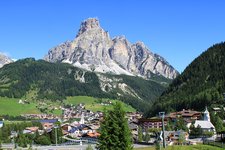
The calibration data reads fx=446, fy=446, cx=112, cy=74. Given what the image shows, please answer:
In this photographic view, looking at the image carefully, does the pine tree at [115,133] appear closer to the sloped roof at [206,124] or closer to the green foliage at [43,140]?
the green foliage at [43,140]

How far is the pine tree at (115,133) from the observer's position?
5141 centimetres

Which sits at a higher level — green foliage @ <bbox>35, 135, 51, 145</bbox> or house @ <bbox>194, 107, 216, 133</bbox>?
house @ <bbox>194, 107, 216, 133</bbox>

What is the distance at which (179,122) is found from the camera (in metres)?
159

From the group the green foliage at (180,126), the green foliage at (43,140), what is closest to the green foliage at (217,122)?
the green foliage at (180,126)

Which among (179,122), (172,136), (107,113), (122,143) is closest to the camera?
(122,143)

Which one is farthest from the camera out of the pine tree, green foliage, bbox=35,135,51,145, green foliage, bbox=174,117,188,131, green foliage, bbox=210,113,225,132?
green foliage, bbox=210,113,225,132

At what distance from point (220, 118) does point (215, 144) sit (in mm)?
69933

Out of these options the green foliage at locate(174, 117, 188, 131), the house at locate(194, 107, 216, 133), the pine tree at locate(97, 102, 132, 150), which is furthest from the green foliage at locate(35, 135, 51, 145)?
the pine tree at locate(97, 102, 132, 150)

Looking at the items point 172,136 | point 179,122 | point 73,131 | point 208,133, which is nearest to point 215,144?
point 172,136

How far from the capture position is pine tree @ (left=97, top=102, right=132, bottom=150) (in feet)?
Result: 169

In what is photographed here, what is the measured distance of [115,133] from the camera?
170 ft

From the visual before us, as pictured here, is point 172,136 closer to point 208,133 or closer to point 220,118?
point 208,133

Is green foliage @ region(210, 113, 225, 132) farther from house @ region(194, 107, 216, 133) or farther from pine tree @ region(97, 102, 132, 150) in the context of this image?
pine tree @ region(97, 102, 132, 150)

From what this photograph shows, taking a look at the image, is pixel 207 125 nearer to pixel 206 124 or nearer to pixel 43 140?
pixel 206 124
